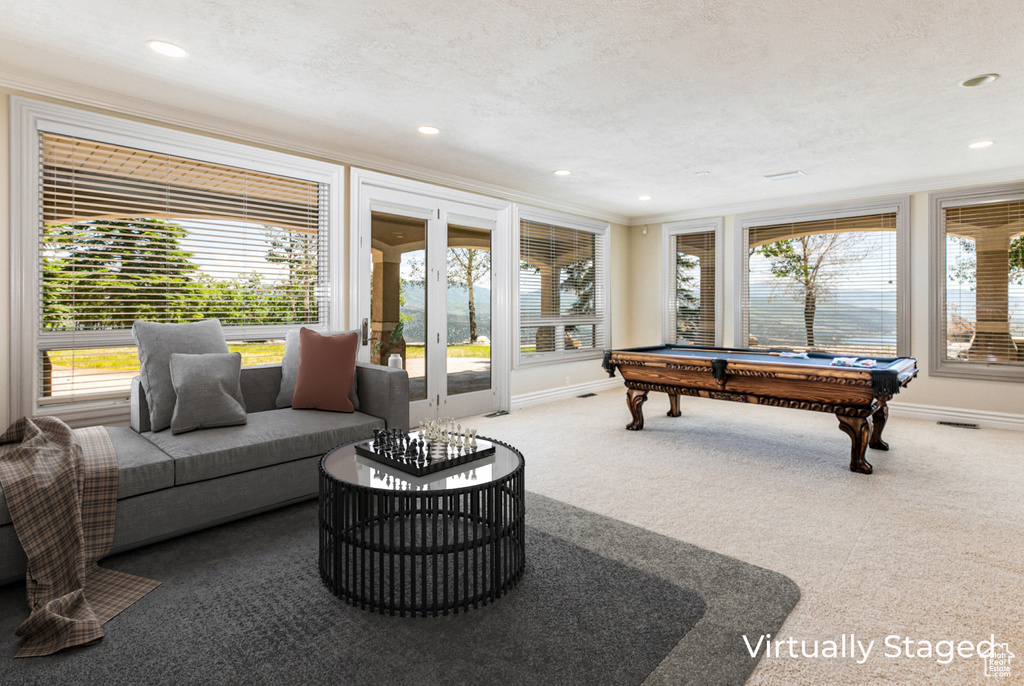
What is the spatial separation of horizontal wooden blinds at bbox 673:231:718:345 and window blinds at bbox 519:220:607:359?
1.08 meters

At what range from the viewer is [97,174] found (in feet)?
10.9

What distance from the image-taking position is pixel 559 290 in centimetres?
683

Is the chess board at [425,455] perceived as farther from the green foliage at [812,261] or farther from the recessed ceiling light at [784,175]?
the green foliage at [812,261]

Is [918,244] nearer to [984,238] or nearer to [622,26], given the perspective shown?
[984,238]

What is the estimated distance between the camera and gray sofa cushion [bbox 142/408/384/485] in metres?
2.54

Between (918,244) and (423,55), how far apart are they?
5518mm

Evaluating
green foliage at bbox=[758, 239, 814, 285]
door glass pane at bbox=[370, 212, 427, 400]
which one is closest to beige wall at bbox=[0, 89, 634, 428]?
door glass pane at bbox=[370, 212, 427, 400]

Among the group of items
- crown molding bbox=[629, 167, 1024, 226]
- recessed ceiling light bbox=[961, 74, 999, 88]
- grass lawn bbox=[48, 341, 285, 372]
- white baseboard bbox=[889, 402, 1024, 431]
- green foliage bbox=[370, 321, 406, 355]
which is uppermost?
crown molding bbox=[629, 167, 1024, 226]

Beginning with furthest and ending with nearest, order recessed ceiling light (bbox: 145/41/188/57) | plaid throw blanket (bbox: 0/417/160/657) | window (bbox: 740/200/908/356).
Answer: window (bbox: 740/200/908/356) → recessed ceiling light (bbox: 145/41/188/57) → plaid throw blanket (bbox: 0/417/160/657)

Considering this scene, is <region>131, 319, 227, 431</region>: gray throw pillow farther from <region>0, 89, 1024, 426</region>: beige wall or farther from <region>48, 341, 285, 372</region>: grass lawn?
<region>0, 89, 1024, 426</region>: beige wall

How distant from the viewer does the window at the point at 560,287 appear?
636 centimetres

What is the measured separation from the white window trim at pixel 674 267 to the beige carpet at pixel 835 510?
2058 mm

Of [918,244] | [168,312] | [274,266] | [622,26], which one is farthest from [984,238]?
[168,312]

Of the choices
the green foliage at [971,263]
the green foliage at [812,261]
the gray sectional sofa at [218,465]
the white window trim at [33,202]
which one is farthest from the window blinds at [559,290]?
the green foliage at [971,263]
